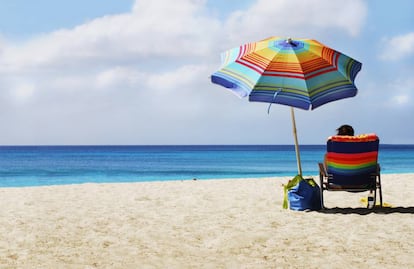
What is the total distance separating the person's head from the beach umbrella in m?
0.35

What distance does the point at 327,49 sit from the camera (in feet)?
23.3

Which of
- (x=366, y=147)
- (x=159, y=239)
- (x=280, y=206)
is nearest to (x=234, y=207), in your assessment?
(x=280, y=206)

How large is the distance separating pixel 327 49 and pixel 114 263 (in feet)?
13.0

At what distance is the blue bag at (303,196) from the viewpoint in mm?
7047

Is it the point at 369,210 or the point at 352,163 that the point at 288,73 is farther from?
the point at 369,210

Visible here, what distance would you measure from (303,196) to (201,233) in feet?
6.09

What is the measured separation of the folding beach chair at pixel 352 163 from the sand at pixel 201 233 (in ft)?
1.17

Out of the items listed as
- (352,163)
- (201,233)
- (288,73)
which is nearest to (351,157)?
(352,163)

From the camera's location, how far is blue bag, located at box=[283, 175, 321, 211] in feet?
23.1

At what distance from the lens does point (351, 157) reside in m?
6.86

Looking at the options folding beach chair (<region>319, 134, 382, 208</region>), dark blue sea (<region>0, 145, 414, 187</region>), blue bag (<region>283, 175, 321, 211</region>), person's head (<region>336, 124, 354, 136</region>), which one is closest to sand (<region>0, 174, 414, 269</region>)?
blue bag (<region>283, 175, 321, 211</region>)

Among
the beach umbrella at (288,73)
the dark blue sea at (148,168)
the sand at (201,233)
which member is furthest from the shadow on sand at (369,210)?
the dark blue sea at (148,168)

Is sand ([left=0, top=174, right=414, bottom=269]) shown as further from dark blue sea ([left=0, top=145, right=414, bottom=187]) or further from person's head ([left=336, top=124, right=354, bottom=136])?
dark blue sea ([left=0, top=145, right=414, bottom=187])

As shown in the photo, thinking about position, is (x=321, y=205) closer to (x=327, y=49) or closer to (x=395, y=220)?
(x=395, y=220)
